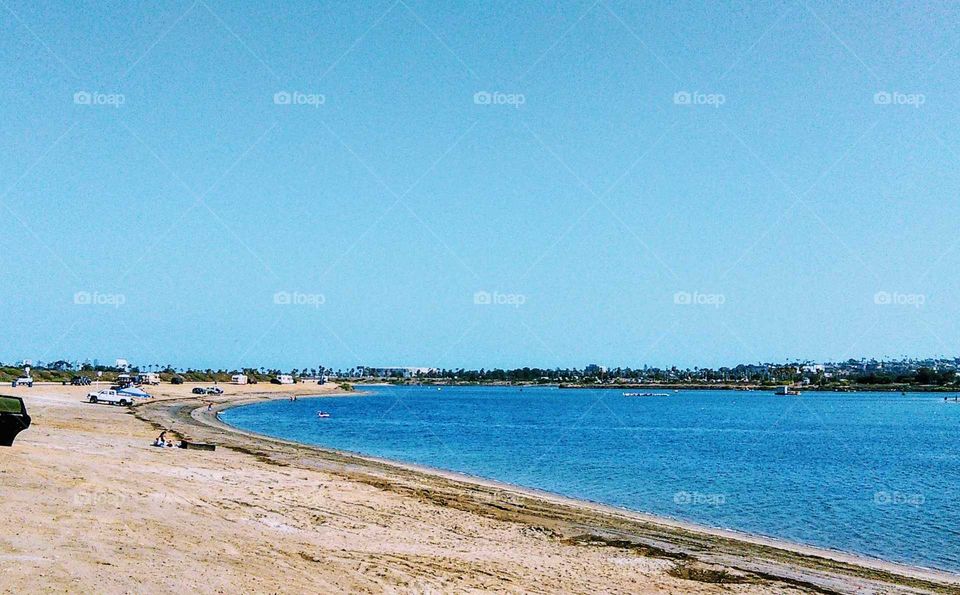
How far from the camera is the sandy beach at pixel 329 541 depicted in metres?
12.8

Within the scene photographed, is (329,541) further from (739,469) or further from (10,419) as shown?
(739,469)

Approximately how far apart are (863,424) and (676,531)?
93861mm

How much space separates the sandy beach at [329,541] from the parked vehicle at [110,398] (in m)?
49.1

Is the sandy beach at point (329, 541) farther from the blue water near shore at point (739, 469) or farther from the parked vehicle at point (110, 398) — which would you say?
the parked vehicle at point (110, 398)

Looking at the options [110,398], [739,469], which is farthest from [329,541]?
[110,398]

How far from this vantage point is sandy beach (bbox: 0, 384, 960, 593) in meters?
12.8

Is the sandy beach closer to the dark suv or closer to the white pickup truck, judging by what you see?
the dark suv

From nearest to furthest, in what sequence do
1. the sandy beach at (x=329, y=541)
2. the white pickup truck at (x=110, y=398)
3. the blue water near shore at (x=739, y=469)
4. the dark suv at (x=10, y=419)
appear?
the sandy beach at (x=329, y=541) → the dark suv at (x=10, y=419) → the blue water near shore at (x=739, y=469) → the white pickup truck at (x=110, y=398)

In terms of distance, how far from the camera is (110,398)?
77.0 m

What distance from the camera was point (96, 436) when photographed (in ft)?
119

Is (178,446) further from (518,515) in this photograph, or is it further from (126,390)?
(126,390)

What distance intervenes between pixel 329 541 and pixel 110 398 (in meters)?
69.6

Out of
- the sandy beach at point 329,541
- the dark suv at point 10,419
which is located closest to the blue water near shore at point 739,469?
the sandy beach at point 329,541

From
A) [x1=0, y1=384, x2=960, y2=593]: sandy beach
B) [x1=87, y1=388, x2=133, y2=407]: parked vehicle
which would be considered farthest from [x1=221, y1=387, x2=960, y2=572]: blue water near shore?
[x1=87, y1=388, x2=133, y2=407]: parked vehicle
